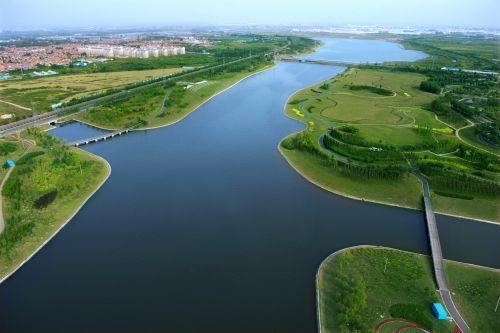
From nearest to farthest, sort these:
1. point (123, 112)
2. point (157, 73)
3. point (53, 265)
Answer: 1. point (53, 265)
2. point (123, 112)
3. point (157, 73)

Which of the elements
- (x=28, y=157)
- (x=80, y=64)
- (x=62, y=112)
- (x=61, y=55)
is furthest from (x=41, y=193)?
(x=61, y=55)

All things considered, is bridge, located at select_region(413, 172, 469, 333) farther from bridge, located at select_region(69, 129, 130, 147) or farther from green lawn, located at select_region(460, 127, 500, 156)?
bridge, located at select_region(69, 129, 130, 147)

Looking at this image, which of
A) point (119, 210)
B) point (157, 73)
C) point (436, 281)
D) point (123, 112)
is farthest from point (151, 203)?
point (157, 73)

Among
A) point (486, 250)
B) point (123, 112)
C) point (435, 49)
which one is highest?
point (435, 49)

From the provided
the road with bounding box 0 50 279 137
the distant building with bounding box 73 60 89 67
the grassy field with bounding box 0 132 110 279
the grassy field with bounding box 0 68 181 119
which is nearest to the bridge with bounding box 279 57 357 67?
the grassy field with bounding box 0 68 181 119

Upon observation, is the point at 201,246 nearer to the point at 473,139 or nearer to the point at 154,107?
the point at 473,139

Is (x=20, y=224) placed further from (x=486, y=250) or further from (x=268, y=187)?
(x=486, y=250)
